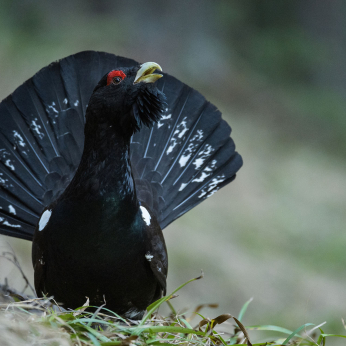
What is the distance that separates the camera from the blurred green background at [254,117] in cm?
617

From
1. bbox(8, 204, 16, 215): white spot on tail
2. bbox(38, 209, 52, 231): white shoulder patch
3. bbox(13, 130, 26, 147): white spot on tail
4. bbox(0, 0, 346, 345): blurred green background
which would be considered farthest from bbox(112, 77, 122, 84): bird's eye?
bbox(0, 0, 346, 345): blurred green background

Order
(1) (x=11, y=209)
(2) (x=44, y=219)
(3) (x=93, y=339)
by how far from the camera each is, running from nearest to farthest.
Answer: (3) (x=93, y=339) → (2) (x=44, y=219) → (1) (x=11, y=209)

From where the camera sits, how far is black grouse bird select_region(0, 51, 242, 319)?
8.41 feet

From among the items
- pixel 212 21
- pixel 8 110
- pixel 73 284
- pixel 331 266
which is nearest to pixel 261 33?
pixel 212 21

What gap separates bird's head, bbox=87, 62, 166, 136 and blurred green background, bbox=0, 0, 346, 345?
8.56 ft

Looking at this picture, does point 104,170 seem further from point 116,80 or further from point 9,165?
point 9,165

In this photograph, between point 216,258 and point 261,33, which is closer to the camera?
point 216,258

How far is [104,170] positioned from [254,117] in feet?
24.3

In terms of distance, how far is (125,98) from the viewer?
102 inches

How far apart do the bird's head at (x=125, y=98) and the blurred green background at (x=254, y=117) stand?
2.61 meters

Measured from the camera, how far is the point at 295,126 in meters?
9.91

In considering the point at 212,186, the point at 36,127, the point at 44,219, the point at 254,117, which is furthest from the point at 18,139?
the point at 254,117

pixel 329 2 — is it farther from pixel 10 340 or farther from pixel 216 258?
pixel 10 340

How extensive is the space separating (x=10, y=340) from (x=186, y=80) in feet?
28.4
